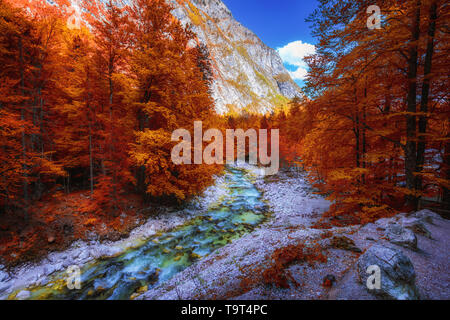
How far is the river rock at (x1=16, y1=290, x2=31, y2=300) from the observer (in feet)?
19.2

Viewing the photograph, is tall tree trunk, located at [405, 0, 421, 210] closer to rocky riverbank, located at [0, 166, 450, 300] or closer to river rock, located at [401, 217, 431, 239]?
river rock, located at [401, 217, 431, 239]

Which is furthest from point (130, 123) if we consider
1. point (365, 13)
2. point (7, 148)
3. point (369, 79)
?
point (369, 79)

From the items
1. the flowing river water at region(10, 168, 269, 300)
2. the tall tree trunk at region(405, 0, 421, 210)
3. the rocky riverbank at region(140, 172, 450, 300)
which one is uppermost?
the tall tree trunk at region(405, 0, 421, 210)

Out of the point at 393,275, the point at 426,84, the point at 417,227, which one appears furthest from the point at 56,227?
the point at 426,84

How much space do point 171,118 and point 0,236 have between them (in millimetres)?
9631

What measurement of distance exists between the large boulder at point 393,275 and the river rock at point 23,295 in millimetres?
10578

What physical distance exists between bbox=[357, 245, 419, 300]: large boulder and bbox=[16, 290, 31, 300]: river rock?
10578 mm

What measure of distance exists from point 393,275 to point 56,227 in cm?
1297

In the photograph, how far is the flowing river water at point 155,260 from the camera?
6266mm

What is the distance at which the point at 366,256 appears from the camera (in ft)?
10.5

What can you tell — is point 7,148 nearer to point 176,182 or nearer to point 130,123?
point 130,123

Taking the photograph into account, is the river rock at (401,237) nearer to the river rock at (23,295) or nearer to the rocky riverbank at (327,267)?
the rocky riverbank at (327,267)

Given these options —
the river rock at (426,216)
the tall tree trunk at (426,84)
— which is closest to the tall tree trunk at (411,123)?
the tall tree trunk at (426,84)

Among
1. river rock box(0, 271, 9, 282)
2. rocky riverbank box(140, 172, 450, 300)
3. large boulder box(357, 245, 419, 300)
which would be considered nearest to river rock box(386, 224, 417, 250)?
rocky riverbank box(140, 172, 450, 300)
